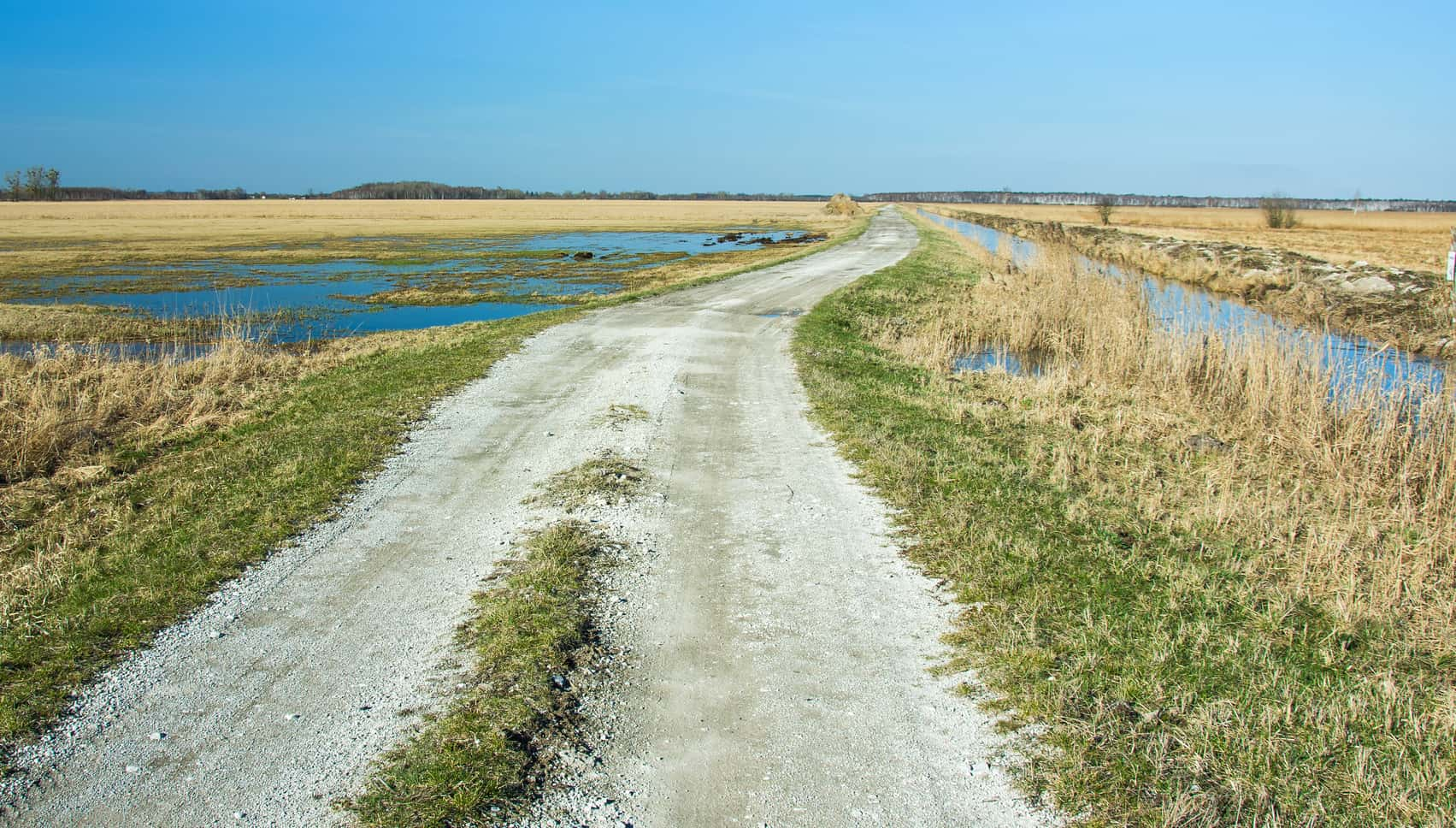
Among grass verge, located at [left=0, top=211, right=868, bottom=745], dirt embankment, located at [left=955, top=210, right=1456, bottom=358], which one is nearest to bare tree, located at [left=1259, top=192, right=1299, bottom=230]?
dirt embankment, located at [left=955, top=210, right=1456, bottom=358]

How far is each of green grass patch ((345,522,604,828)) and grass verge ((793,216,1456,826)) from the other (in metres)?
2.52

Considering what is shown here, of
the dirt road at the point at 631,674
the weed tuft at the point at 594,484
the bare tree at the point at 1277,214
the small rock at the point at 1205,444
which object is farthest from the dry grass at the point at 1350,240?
the dirt road at the point at 631,674

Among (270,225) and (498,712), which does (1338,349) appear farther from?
(270,225)

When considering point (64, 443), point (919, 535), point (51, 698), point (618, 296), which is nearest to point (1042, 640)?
point (919, 535)

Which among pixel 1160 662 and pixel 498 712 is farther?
pixel 1160 662

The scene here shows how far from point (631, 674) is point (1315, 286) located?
1203 inches

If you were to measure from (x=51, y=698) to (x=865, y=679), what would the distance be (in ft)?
15.2

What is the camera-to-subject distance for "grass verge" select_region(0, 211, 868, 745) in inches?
219

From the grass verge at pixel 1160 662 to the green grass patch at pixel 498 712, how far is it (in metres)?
2.52

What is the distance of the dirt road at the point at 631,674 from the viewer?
13.3 ft

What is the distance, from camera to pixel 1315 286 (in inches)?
1091

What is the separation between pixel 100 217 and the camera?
9681 cm

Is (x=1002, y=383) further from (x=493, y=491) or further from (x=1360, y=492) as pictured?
(x=493, y=491)

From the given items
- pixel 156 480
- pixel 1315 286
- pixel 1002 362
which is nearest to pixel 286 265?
pixel 1002 362
